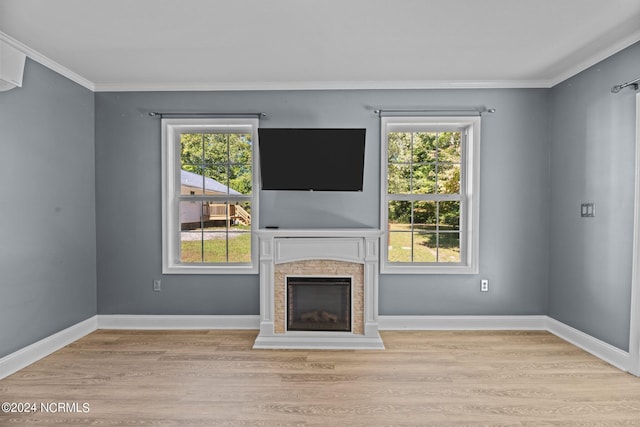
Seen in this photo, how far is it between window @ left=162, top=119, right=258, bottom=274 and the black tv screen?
13.8 inches

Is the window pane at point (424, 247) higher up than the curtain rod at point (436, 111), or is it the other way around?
the curtain rod at point (436, 111)

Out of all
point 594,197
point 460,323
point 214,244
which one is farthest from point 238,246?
point 594,197

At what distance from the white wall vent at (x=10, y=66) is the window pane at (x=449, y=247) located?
3.90m

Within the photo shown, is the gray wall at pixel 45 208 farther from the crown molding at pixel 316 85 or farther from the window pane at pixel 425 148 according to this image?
the window pane at pixel 425 148

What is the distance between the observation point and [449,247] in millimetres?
3838

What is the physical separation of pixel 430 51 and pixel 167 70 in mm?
2364

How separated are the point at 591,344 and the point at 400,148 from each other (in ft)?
8.09

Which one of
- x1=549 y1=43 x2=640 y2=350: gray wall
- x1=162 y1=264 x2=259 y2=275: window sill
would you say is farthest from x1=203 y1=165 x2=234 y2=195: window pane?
x1=549 y1=43 x2=640 y2=350: gray wall

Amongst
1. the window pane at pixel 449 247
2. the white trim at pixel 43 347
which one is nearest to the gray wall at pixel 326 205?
the white trim at pixel 43 347

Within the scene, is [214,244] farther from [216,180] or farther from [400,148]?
[400,148]

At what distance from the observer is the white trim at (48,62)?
2.68 meters

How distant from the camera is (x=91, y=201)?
3.66m

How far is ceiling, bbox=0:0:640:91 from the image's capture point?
229 centimetres

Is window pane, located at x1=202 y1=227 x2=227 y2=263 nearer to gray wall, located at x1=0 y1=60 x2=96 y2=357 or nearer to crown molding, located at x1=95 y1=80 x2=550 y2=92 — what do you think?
gray wall, located at x1=0 y1=60 x2=96 y2=357
